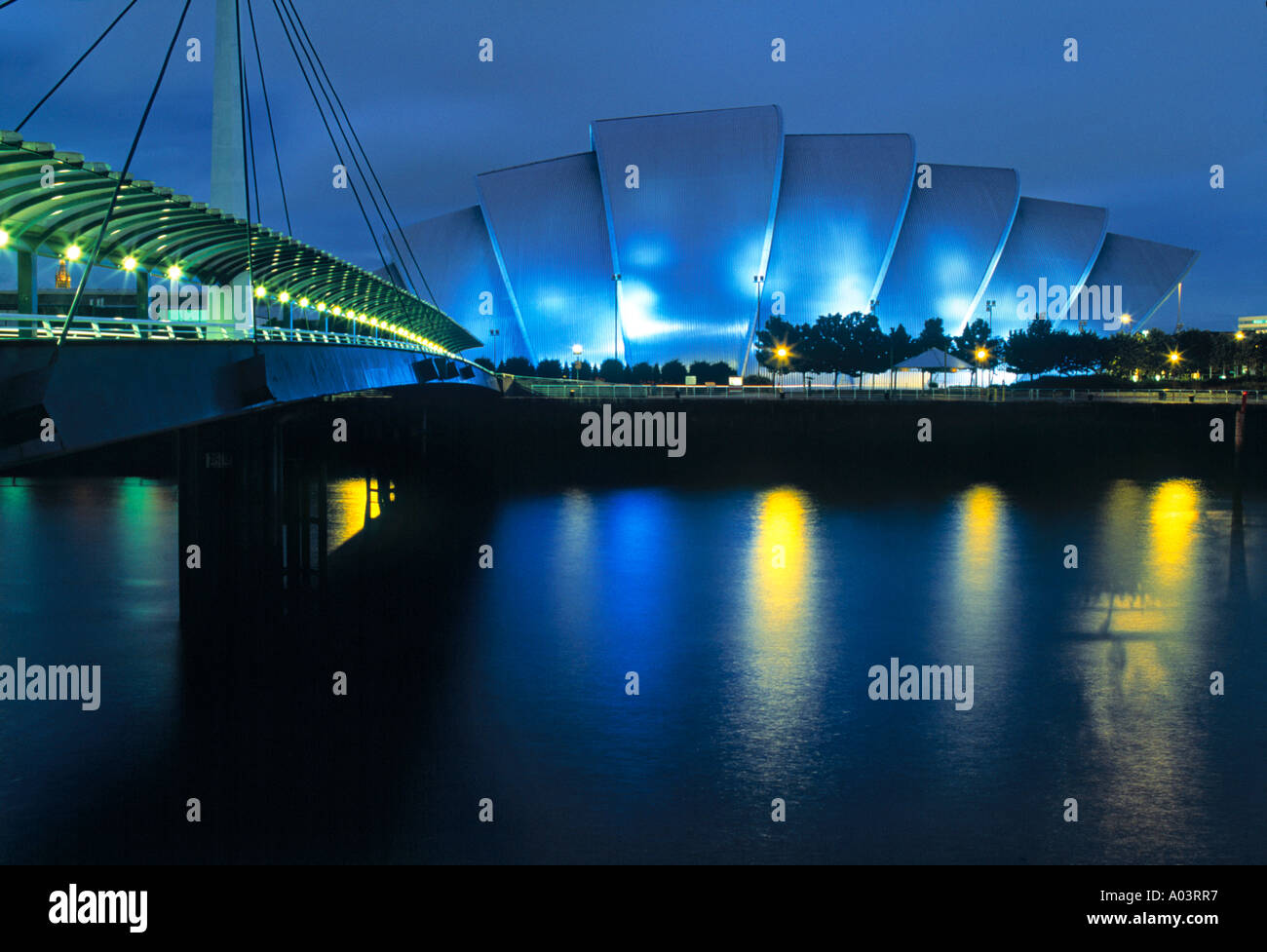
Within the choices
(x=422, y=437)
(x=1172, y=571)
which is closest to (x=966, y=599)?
(x=1172, y=571)

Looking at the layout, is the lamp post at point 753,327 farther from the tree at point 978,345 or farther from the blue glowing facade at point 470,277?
the blue glowing facade at point 470,277

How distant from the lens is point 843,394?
66.3m

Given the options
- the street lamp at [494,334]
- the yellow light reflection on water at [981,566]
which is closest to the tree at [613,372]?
the street lamp at [494,334]

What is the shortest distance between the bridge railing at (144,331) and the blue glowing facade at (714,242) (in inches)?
2280

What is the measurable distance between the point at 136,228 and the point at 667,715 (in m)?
11.7

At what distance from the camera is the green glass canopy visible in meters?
13.2

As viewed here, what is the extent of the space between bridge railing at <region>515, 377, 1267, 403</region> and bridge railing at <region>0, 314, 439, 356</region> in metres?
27.3

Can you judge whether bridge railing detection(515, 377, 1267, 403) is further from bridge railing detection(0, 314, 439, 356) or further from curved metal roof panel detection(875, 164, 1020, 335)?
bridge railing detection(0, 314, 439, 356)

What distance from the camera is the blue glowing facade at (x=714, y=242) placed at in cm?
9106

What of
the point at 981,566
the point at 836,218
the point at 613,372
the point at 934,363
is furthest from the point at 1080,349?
the point at 981,566

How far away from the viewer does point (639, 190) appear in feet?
300

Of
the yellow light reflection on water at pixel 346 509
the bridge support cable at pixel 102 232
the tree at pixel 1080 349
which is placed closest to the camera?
the bridge support cable at pixel 102 232

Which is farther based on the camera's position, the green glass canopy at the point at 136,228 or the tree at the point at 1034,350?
the tree at the point at 1034,350
